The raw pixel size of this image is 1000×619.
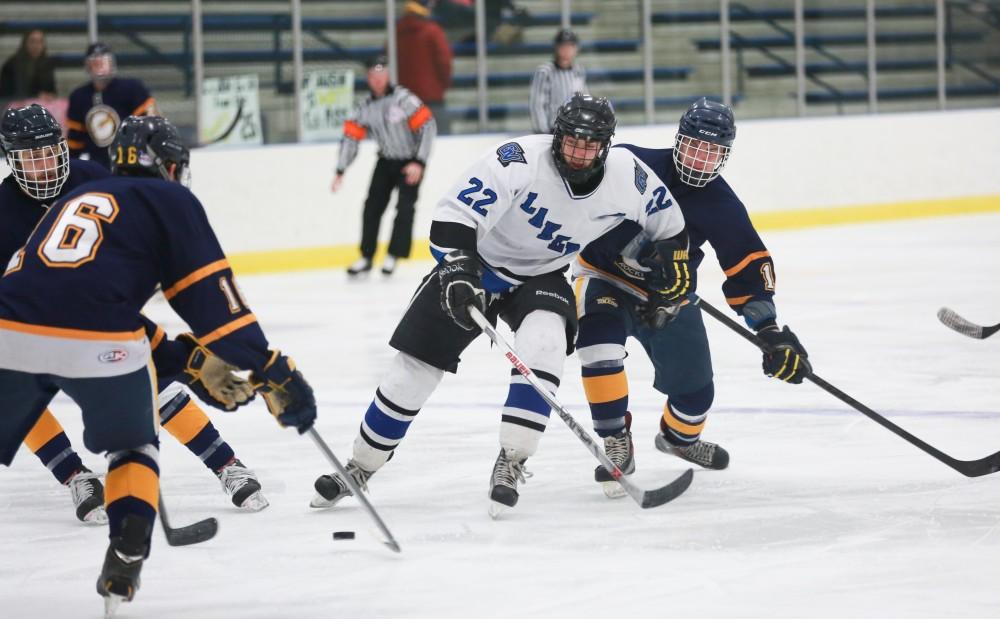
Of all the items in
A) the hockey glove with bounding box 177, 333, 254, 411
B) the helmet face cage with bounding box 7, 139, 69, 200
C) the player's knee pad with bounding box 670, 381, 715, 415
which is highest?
the helmet face cage with bounding box 7, 139, 69, 200

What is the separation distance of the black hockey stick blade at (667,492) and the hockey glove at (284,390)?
92 centimetres

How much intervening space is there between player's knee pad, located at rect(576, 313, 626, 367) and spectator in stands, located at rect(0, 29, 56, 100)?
5343 millimetres

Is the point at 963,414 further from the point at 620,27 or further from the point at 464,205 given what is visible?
the point at 620,27

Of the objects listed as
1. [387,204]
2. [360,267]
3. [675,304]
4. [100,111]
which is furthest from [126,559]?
[387,204]

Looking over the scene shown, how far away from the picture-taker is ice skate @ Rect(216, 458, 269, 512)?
10.6ft

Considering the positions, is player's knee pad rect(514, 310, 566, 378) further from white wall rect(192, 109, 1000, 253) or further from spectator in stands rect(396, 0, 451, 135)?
spectator in stands rect(396, 0, 451, 135)

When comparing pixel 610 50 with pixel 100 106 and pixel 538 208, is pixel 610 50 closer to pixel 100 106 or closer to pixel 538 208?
pixel 100 106

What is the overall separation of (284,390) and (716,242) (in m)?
1.34

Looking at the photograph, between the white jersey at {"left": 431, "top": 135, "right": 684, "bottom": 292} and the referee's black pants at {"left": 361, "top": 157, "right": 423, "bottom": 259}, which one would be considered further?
the referee's black pants at {"left": 361, "top": 157, "right": 423, "bottom": 259}

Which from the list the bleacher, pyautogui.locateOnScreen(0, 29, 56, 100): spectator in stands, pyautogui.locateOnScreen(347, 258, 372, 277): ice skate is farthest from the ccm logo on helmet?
the bleacher

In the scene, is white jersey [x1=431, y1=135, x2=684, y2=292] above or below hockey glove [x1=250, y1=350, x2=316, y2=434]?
above

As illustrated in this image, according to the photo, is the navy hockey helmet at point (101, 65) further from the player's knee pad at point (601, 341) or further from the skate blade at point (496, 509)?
the skate blade at point (496, 509)

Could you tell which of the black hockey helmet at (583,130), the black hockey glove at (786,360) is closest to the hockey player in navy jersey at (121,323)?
the black hockey helmet at (583,130)

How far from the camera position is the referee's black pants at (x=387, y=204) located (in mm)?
7895
